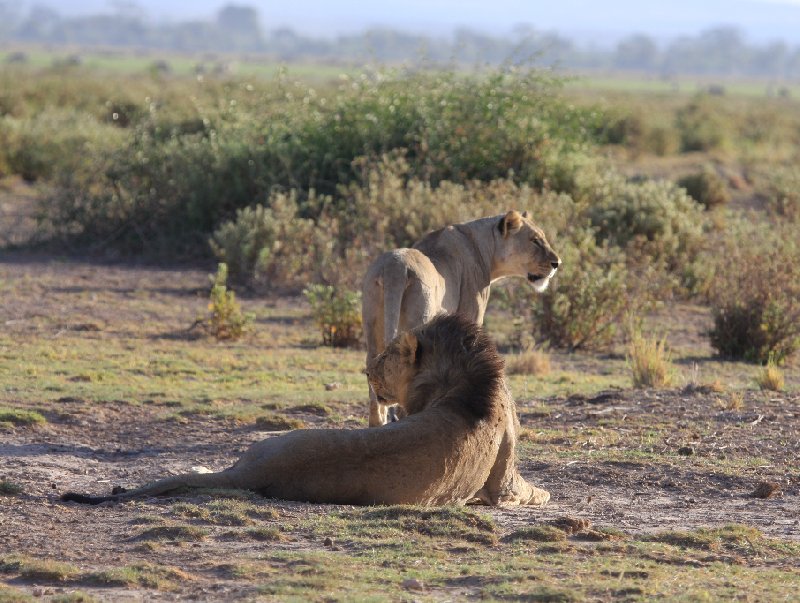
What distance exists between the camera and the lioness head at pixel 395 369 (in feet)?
22.9

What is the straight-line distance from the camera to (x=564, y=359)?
42.6ft

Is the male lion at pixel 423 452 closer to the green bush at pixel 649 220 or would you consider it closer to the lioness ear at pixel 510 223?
the lioness ear at pixel 510 223

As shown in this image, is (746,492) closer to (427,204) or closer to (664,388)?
(664,388)

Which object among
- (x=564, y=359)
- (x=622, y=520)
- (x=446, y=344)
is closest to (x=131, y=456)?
(x=446, y=344)

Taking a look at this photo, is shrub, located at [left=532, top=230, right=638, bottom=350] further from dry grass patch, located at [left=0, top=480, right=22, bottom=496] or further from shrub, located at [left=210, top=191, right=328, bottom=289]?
dry grass patch, located at [left=0, top=480, right=22, bottom=496]

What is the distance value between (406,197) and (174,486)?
34.0ft

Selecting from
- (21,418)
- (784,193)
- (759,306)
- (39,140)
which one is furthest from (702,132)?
(21,418)

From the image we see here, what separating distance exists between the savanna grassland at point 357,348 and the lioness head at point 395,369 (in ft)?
2.95

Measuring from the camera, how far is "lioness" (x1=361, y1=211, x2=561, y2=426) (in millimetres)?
7910

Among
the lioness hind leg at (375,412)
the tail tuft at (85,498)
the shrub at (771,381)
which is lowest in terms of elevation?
the tail tuft at (85,498)

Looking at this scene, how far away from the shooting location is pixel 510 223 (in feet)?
30.7

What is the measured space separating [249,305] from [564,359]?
400cm

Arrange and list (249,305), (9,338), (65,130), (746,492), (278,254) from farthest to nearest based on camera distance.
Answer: (65,130) < (278,254) < (249,305) < (9,338) < (746,492)

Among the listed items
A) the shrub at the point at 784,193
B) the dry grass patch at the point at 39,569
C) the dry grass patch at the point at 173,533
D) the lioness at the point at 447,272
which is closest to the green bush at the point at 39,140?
the shrub at the point at 784,193
